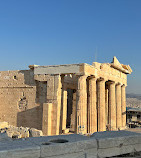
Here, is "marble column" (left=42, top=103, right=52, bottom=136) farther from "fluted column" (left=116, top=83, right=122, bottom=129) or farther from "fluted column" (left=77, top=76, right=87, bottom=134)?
"fluted column" (left=116, top=83, right=122, bottom=129)

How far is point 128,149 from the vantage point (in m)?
4.64

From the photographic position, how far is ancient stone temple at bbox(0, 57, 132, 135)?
1733cm

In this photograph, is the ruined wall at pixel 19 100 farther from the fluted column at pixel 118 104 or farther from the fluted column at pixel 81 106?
the fluted column at pixel 118 104

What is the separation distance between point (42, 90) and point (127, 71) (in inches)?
556

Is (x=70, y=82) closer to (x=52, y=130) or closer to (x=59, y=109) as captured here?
(x=59, y=109)

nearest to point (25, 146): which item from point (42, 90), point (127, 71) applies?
point (42, 90)

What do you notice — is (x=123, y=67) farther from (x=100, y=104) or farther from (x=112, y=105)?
(x=100, y=104)

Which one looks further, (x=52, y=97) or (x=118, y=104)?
(x=118, y=104)

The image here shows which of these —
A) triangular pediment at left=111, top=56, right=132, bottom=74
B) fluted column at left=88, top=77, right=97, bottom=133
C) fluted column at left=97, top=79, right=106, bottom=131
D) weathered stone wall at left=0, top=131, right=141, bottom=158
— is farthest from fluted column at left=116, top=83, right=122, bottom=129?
weathered stone wall at left=0, top=131, right=141, bottom=158

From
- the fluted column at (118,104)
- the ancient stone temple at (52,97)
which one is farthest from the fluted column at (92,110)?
the fluted column at (118,104)

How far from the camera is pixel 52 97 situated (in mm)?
18281

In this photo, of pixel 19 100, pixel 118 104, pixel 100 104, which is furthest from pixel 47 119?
pixel 118 104

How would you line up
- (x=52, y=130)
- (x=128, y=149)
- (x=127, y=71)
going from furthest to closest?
(x=127, y=71) < (x=52, y=130) < (x=128, y=149)

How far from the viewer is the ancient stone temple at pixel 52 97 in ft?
56.9
